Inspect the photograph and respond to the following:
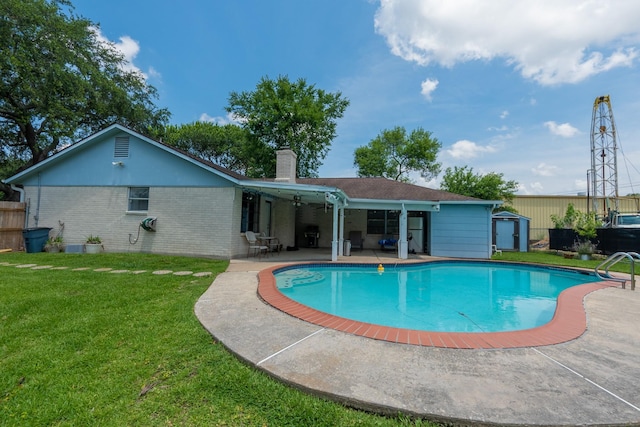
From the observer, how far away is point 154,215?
1129cm

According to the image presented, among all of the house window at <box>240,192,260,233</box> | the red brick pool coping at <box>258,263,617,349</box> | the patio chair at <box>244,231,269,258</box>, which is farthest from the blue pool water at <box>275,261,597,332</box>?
the house window at <box>240,192,260,233</box>

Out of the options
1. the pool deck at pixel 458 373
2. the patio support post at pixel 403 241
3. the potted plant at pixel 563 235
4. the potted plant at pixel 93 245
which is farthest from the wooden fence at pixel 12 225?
the potted plant at pixel 563 235

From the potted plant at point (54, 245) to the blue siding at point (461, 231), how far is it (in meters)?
15.6

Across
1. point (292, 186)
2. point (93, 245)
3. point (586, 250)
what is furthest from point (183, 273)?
point (586, 250)

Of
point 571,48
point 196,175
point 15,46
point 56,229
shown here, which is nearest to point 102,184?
point 56,229

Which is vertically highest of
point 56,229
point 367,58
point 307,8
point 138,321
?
point 307,8

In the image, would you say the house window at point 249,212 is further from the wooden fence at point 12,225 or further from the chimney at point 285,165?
the wooden fence at point 12,225

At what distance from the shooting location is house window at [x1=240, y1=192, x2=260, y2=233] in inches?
464

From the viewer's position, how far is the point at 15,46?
14641mm

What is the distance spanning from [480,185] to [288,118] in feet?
57.0

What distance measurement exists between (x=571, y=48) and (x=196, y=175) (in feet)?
45.3

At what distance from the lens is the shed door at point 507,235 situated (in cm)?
1862

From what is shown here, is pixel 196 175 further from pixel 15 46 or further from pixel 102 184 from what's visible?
pixel 15 46

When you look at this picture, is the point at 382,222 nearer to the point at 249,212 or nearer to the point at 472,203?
the point at 472,203
